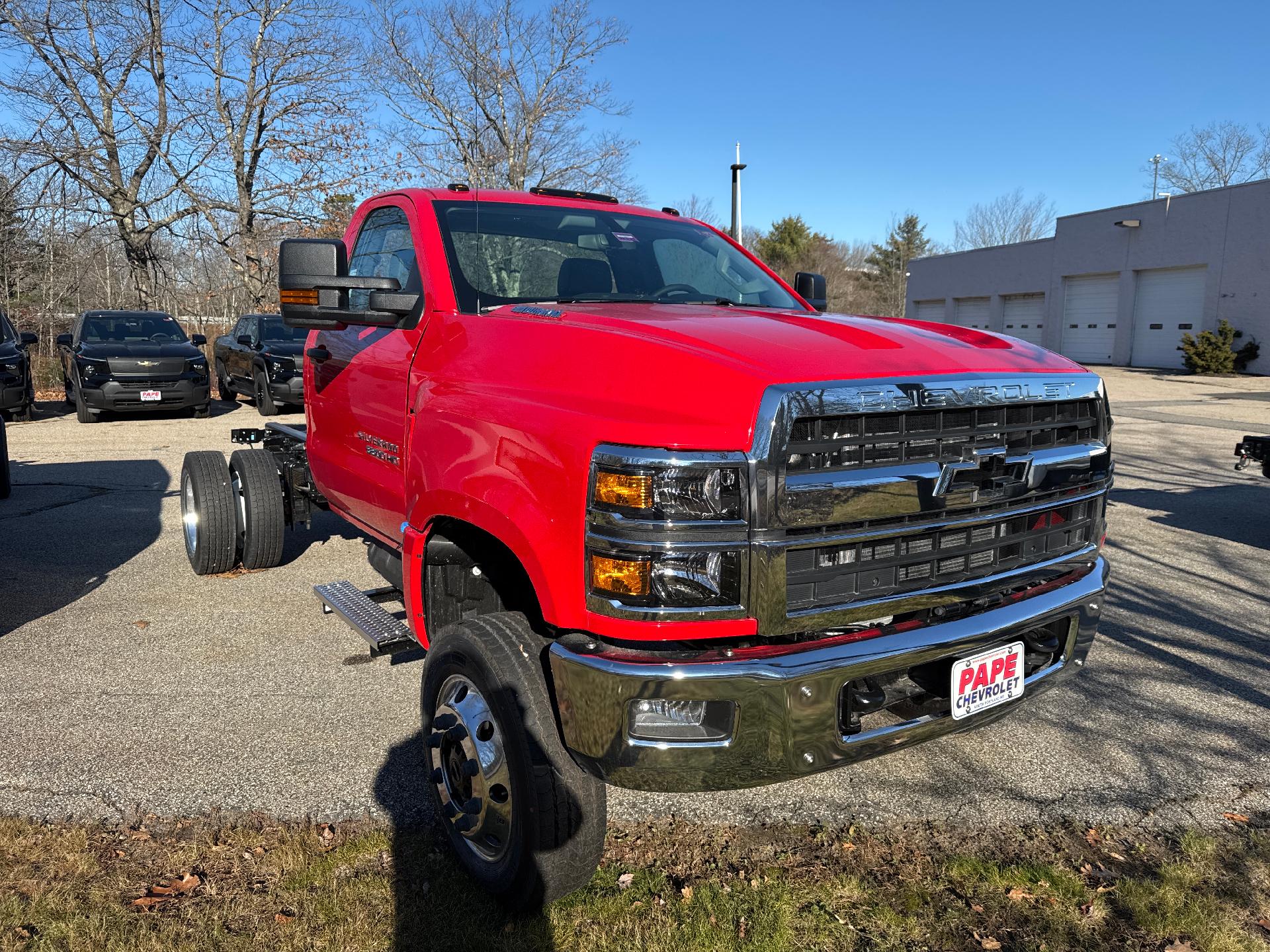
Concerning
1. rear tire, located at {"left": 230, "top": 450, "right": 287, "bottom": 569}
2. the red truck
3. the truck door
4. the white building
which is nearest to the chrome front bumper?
the red truck

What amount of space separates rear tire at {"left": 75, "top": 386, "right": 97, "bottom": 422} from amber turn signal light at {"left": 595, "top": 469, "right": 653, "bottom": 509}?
15292mm

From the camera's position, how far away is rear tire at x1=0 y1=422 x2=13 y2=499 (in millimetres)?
8125

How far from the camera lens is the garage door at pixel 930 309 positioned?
135 ft

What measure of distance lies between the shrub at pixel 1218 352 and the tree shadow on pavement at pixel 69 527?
27225mm

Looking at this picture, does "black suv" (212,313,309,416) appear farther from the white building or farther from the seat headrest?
the white building

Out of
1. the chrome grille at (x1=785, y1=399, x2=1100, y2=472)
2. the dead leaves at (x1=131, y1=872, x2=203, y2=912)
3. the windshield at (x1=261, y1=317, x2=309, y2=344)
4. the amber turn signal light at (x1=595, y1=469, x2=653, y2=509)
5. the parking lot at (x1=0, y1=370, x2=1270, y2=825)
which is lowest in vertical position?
the dead leaves at (x1=131, y1=872, x2=203, y2=912)

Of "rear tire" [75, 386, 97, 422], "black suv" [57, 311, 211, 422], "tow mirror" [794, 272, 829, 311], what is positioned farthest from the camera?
"rear tire" [75, 386, 97, 422]

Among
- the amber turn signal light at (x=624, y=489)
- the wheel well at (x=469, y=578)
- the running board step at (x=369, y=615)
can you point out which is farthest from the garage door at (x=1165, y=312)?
the amber turn signal light at (x=624, y=489)

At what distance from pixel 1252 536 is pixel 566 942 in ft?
22.6

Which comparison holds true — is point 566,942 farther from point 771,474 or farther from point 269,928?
point 771,474

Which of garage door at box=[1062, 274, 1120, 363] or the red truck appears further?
garage door at box=[1062, 274, 1120, 363]

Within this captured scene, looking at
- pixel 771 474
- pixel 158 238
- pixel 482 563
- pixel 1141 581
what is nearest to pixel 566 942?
pixel 482 563

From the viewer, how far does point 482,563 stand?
9.82 ft

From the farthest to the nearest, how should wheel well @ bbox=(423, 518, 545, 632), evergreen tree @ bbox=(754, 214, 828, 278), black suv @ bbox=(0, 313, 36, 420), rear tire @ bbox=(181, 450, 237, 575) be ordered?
evergreen tree @ bbox=(754, 214, 828, 278), black suv @ bbox=(0, 313, 36, 420), rear tire @ bbox=(181, 450, 237, 575), wheel well @ bbox=(423, 518, 545, 632)
